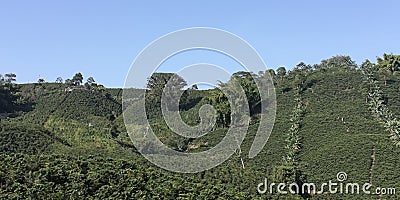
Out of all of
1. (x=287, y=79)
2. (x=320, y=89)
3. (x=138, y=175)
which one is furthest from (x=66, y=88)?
(x=138, y=175)

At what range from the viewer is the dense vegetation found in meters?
11.2

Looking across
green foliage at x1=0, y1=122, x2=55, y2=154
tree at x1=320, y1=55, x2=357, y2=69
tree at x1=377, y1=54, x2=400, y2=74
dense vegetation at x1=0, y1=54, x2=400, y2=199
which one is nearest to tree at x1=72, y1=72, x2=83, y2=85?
dense vegetation at x1=0, y1=54, x2=400, y2=199

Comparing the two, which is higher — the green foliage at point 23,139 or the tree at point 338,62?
the tree at point 338,62

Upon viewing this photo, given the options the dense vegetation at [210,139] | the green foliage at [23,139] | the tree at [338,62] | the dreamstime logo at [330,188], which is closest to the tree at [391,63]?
the dense vegetation at [210,139]

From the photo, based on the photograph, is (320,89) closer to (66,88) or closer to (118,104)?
(118,104)

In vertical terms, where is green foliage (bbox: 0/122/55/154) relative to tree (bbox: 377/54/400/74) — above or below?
below

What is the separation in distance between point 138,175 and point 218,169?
Result: 4463mm

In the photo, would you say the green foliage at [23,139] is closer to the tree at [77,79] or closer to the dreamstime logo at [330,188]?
the dreamstime logo at [330,188]

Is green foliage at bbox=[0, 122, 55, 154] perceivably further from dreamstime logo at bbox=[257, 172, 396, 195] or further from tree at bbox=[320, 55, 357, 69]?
tree at bbox=[320, 55, 357, 69]

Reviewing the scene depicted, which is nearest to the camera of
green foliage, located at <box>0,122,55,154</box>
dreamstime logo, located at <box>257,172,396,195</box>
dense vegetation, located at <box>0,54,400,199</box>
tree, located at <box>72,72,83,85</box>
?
dense vegetation, located at <box>0,54,400,199</box>

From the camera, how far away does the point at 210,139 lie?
77.7 ft

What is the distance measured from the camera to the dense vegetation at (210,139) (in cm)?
1121

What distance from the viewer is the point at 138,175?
11930mm

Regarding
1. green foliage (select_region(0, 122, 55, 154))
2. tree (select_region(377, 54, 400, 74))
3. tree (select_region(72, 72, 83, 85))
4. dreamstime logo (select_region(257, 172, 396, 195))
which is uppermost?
tree (select_region(377, 54, 400, 74))
